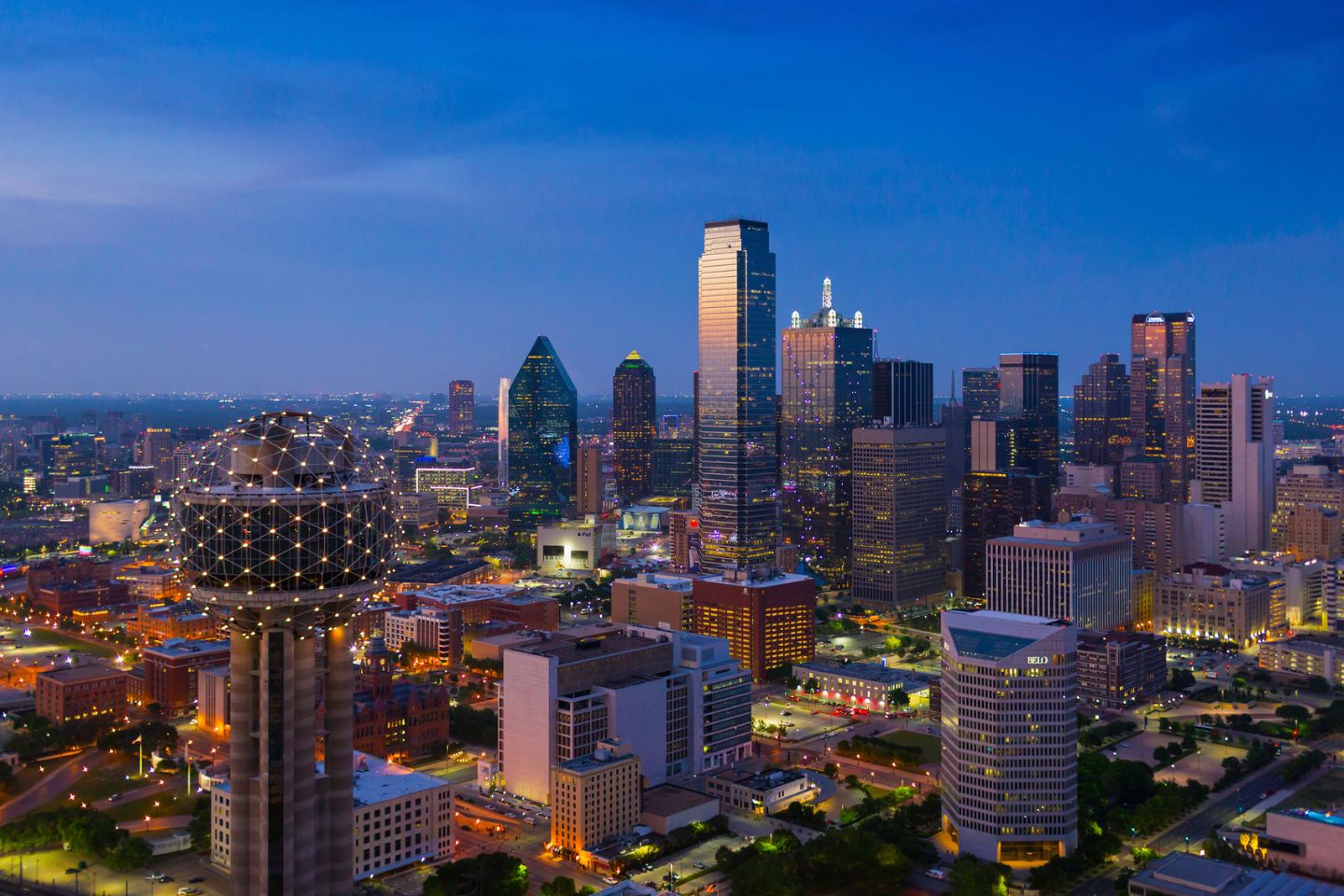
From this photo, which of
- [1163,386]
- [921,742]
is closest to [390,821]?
[921,742]

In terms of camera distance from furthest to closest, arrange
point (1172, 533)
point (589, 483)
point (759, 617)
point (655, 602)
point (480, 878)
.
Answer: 1. point (589, 483)
2. point (1172, 533)
3. point (655, 602)
4. point (759, 617)
5. point (480, 878)

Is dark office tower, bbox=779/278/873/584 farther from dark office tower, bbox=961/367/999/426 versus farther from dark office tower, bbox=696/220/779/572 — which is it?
dark office tower, bbox=961/367/999/426

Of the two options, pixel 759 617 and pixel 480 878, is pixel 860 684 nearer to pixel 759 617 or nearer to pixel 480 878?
pixel 759 617

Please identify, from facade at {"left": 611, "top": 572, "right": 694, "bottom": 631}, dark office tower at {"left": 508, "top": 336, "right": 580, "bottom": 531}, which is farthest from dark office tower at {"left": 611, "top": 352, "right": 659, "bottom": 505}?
facade at {"left": 611, "top": 572, "right": 694, "bottom": 631}

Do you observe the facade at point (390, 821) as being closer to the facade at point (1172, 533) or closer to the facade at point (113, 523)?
the facade at point (1172, 533)

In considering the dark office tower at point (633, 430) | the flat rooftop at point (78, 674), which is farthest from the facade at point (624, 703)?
the dark office tower at point (633, 430)
